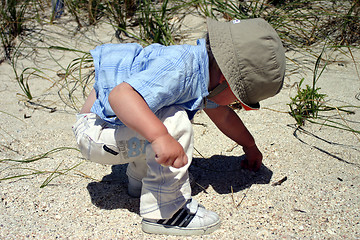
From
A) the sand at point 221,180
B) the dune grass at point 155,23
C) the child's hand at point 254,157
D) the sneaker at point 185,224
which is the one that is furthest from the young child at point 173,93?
the dune grass at point 155,23

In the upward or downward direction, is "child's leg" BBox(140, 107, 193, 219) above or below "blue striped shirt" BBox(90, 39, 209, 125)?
below

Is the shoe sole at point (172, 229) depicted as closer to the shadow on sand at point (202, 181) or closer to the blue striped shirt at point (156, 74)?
the shadow on sand at point (202, 181)

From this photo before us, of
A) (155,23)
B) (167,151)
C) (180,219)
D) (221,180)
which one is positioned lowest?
(221,180)

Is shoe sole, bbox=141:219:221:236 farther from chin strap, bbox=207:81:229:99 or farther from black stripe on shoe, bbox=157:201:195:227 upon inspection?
chin strap, bbox=207:81:229:99

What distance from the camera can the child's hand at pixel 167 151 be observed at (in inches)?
51.5

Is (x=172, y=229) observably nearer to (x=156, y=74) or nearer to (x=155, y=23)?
(x=156, y=74)

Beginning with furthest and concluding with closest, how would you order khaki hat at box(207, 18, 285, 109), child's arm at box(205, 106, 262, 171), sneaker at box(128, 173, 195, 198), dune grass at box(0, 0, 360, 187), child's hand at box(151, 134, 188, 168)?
dune grass at box(0, 0, 360, 187) < child's arm at box(205, 106, 262, 171) < sneaker at box(128, 173, 195, 198) < khaki hat at box(207, 18, 285, 109) < child's hand at box(151, 134, 188, 168)

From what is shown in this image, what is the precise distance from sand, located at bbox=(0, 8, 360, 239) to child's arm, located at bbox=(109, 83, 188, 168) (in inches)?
17.0

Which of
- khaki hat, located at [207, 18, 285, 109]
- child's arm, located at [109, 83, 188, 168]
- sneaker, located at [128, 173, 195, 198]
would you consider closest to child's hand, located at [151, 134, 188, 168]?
child's arm, located at [109, 83, 188, 168]

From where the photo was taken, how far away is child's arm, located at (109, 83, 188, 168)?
4.31ft

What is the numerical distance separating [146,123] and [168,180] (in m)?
0.31

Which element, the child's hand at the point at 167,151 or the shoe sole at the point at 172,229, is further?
the shoe sole at the point at 172,229

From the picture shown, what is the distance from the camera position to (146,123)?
1.32 m

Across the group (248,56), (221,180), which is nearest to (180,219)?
(221,180)
